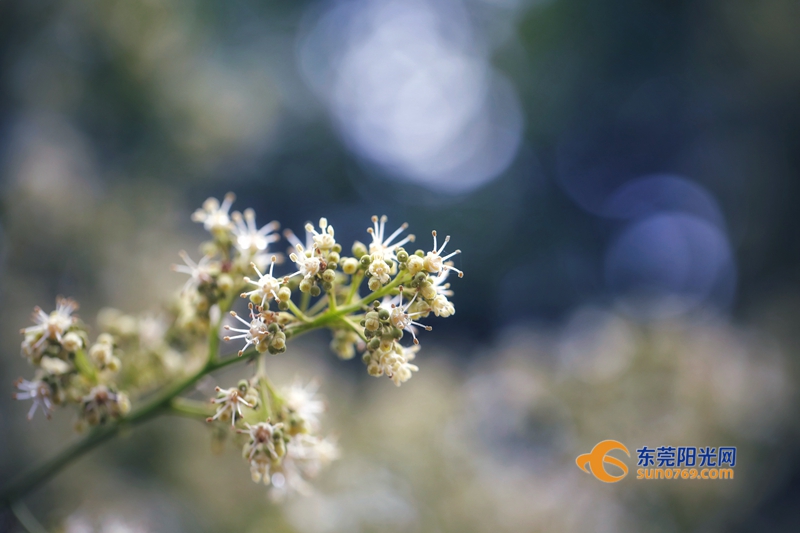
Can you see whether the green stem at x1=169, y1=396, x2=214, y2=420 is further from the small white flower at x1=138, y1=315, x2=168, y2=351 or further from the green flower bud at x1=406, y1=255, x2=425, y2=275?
the green flower bud at x1=406, y1=255, x2=425, y2=275

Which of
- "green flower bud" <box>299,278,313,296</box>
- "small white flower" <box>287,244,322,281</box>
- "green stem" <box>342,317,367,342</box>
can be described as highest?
"small white flower" <box>287,244,322,281</box>

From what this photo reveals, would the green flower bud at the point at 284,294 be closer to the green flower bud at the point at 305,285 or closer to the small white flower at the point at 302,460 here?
the green flower bud at the point at 305,285

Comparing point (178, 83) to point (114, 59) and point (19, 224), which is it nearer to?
point (114, 59)

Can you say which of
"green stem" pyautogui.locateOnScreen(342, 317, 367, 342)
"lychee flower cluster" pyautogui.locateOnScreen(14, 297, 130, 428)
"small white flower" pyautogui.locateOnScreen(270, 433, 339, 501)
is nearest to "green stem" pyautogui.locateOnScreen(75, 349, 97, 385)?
"lychee flower cluster" pyautogui.locateOnScreen(14, 297, 130, 428)

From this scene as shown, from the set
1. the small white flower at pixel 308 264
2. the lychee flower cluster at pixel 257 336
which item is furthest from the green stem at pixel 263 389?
the small white flower at pixel 308 264

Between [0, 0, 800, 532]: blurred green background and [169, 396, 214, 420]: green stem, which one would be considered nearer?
[169, 396, 214, 420]: green stem

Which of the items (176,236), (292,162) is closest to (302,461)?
(176,236)
